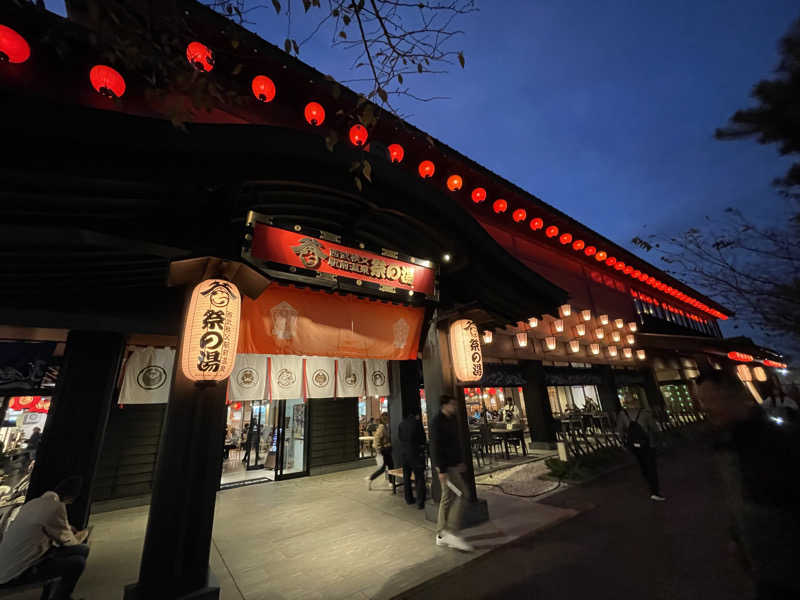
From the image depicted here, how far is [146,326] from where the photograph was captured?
17.3ft

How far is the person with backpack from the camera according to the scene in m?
7.07

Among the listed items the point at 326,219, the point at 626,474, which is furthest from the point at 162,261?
the point at 626,474

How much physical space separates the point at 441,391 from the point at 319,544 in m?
3.57

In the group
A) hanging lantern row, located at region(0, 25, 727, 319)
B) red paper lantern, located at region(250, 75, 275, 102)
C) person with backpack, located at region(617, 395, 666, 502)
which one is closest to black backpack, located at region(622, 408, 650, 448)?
person with backpack, located at region(617, 395, 666, 502)

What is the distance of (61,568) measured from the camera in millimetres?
3902

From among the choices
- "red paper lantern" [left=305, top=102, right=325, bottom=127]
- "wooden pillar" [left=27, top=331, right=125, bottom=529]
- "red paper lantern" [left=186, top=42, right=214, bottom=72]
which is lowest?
"wooden pillar" [left=27, top=331, right=125, bottom=529]

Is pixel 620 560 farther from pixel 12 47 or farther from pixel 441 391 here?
pixel 12 47

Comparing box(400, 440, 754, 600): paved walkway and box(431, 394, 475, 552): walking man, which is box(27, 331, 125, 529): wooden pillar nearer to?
box(400, 440, 754, 600): paved walkway

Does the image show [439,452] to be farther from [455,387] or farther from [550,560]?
[550,560]

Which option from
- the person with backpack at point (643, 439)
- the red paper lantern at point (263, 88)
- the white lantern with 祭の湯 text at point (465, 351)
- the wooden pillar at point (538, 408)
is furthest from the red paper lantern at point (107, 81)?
the wooden pillar at point (538, 408)

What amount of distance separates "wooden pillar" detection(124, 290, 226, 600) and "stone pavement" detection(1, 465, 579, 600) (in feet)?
3.87

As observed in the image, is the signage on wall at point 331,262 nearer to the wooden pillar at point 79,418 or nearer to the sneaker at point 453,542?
the sneaker at point 453,542

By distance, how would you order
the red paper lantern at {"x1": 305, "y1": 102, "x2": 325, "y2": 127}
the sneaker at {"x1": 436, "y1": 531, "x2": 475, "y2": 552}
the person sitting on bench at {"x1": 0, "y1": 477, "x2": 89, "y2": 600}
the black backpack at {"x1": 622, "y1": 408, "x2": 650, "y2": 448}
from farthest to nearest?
the red paper lantern at {"x1": 305, "y1": 102, "x2": 325, "y2": 127} → the black backpack at {"x1": 622, "y1": 408, "x2": 650, "y2": 448} → the sneaker at {"x1": 436, "y1": 531, "x2": 475, "y2": 552} → the person sitting on bench at {"x1": 0, "y1": 477, "x2": 89, "y2": 600}

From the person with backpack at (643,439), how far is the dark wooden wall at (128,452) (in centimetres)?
1285
